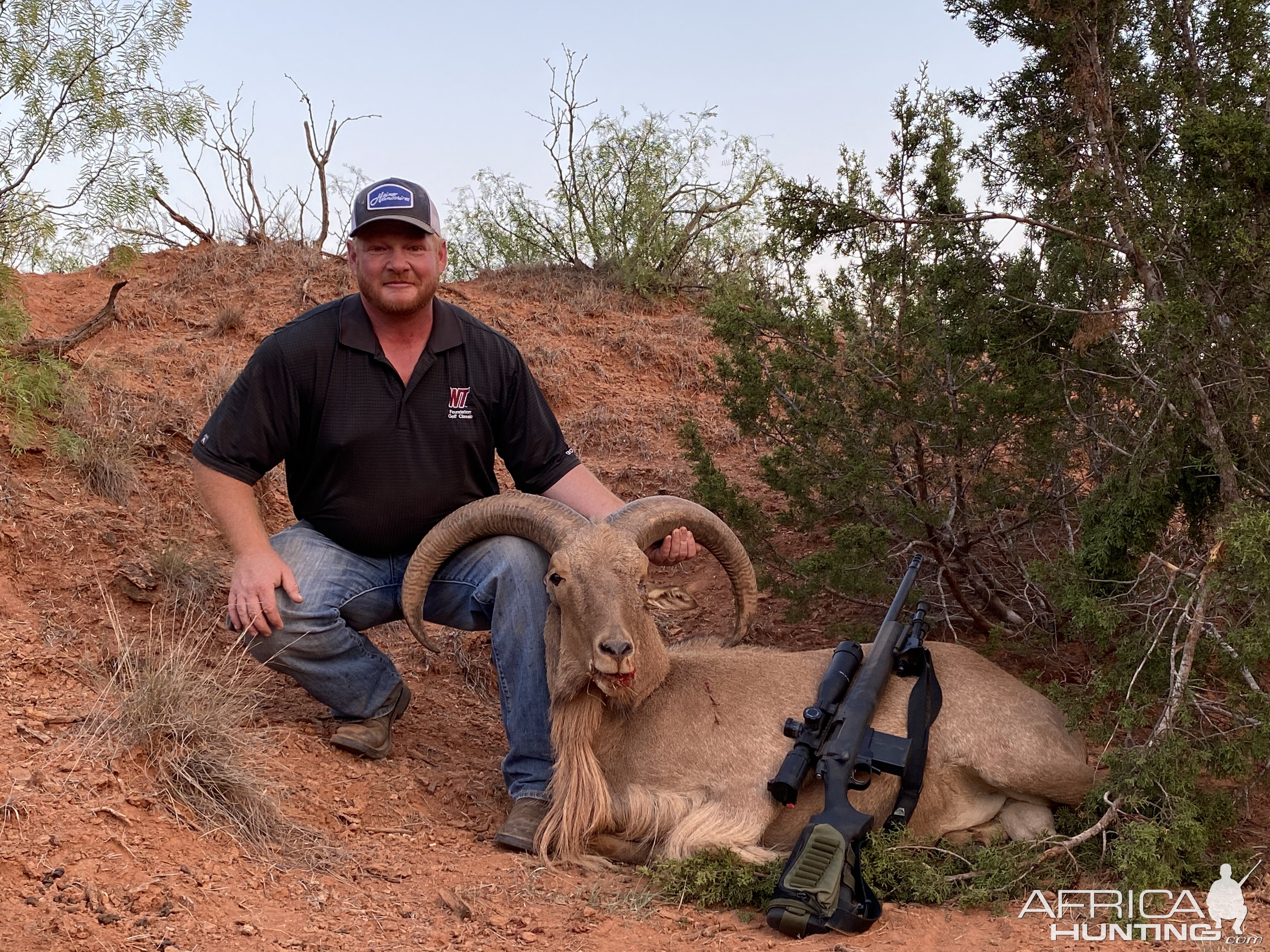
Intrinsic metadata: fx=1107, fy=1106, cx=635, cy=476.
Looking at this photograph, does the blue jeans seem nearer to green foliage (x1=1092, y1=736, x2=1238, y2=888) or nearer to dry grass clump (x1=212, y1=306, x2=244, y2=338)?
green foliage (x1=1092, y1=736, x2=1238, y2=888)

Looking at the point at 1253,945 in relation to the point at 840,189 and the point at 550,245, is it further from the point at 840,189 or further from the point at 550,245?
the point at 550,245

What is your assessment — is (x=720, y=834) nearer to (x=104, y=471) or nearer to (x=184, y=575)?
(x=184, y=575)

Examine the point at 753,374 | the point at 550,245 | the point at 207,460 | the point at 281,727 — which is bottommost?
the point at 281,727

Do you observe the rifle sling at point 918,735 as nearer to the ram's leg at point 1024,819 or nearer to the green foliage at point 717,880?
the ram's leg at point 1024,819

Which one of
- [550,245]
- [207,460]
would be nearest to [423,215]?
[207,460]

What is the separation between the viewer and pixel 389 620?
610cm

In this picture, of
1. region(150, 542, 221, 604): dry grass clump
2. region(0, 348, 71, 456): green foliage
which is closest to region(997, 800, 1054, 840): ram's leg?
region(150, 542, 221, 604): dry grass clump

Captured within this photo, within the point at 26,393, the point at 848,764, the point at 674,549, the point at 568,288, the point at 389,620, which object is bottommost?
the point at 848,764

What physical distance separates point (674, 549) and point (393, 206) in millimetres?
2308

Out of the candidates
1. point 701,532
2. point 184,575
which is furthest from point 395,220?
point 184,575

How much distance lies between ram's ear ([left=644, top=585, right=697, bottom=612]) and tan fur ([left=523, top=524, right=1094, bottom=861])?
0.54 ft

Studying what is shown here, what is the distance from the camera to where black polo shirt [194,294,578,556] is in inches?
224

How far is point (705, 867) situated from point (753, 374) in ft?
11.7

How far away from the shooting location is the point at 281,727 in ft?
18.6
